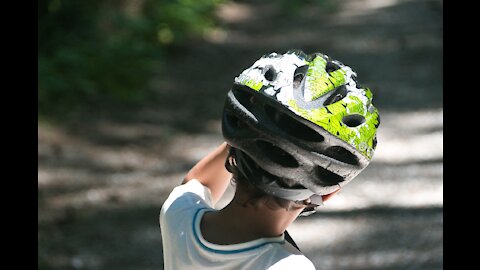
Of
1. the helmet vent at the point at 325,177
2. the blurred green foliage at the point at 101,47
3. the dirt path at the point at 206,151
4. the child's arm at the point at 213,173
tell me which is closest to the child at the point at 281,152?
the helmet vent at the point at 325,177

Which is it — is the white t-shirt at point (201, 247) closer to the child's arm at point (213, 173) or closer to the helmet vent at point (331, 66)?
the child's arm at point (213, 173)

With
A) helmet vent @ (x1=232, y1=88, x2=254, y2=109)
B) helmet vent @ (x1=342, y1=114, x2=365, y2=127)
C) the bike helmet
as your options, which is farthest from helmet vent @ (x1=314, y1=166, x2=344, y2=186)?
helmet vent @ (x1=232, y1=88, x2=254, y2=109)

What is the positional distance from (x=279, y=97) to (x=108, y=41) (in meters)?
7.98

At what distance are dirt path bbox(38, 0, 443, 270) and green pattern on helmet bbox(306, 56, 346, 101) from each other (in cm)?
346

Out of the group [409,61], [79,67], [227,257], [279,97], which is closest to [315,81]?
[279,97]

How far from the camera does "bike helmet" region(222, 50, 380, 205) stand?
2307 millimetres

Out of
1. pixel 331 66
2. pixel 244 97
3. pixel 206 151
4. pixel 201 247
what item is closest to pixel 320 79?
pixel 331 66

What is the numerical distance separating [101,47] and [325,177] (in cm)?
772

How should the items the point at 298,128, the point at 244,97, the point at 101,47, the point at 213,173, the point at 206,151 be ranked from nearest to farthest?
the point at 298,128
the point at 244,97
the point at 213,173
the point at 206,151
the point at 101,47

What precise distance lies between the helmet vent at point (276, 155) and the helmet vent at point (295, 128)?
2.5 inches

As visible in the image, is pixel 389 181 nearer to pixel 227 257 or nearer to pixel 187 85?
pixel 187 85

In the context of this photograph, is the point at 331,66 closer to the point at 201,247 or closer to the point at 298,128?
the point at 298,128

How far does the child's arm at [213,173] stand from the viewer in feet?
9.24

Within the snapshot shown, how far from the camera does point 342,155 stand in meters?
2.37
